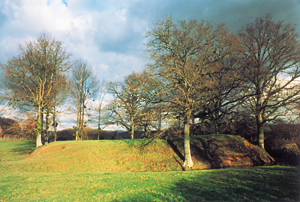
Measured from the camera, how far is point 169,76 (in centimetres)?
1538

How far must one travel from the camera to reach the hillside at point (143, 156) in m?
15.0

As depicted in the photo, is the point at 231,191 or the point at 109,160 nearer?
the point at 231,191

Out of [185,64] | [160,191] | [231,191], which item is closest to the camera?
[231,191]

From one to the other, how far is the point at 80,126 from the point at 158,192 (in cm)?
2733

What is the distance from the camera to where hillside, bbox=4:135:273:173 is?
15.0m

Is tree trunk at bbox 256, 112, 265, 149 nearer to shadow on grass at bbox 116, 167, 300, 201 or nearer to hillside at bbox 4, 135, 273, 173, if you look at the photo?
hillside at bbox 4, 135, 273, 173

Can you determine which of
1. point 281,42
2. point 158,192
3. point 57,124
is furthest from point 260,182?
point 57,124

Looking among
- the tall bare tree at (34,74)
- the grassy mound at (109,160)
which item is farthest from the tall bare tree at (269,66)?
the tall bare tree at (34,74)

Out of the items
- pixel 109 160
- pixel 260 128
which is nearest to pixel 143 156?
pixel 109 160

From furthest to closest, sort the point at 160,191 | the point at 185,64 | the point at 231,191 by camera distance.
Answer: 1. the point at 185,64
2. the point at 160,191
3. the point at 231,191

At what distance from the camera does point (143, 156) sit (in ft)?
55.7

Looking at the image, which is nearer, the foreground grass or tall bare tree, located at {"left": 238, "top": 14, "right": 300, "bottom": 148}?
the foreground grass

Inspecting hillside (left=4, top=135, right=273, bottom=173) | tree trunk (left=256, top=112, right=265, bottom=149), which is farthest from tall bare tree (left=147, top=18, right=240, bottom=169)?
tree trunk (left=256, top=112, right=265, bottom=149)

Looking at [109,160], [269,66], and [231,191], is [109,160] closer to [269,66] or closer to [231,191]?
[231,191]
